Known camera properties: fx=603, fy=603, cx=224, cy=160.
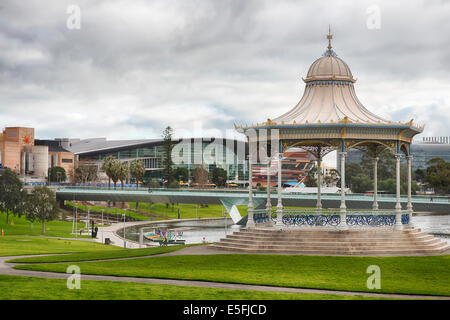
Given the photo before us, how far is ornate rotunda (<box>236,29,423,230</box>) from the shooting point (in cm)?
3266

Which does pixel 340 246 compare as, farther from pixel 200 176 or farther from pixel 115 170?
pixel 200 176

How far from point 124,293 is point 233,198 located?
66.9 meters

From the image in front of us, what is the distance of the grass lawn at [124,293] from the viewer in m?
18.0

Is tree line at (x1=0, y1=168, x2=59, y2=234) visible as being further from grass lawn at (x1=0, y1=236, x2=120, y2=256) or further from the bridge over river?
grass lawn at (x1=0, y1=236, x2=120, y2=256)

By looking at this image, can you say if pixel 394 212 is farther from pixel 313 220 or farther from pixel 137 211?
pixel 137 211

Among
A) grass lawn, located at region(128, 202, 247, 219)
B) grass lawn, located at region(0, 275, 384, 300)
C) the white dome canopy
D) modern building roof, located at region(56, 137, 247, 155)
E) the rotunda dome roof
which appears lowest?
grass lawn, located at region(128, 202, 247, 219)

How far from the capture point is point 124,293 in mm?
18797

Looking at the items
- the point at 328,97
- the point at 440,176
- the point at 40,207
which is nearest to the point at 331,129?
the point at 328,97

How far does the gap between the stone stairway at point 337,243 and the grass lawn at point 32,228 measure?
129ft

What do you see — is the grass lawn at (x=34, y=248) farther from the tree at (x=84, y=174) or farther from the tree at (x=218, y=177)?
the tree at (x=218, y=177)

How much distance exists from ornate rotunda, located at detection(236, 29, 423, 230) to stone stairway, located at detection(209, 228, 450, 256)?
1081 millimetres

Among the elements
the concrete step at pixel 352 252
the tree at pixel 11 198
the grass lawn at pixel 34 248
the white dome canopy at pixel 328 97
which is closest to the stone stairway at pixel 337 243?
the concrete step at pixel 352 252

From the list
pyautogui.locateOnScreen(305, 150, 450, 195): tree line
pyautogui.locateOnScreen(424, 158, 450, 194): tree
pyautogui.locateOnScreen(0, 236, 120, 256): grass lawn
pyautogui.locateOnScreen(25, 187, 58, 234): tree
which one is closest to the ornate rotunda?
pyautogui.locateOnScreen(0, 236, 120, 256): grass lawn

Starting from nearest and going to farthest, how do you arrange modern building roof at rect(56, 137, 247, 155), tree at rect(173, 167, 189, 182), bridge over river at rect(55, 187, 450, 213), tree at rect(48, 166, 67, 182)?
bridge over river at rect(55, 187, 450, 213), tree at rect(48, 166, 67, 182), tree at rect(173, 167, 189, 182), modern building roof at rect(56, 137, 247, 155)
